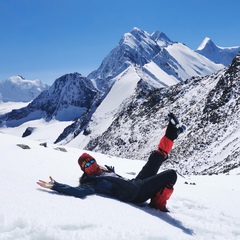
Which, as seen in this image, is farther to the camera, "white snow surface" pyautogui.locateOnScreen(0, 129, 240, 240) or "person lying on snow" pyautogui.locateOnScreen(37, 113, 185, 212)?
"person lying on snow" pyautogui.locateOnScreen(37, 113, 185, 212)

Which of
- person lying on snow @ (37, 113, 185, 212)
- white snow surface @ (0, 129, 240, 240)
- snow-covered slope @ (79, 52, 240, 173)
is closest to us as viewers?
white snow surface @ (0, 129, 240, 240)

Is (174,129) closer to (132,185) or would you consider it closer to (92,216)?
(132,185)

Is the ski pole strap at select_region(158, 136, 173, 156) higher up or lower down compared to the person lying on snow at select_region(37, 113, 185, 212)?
higher up

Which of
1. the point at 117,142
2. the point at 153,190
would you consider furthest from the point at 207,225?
the point at 117,142

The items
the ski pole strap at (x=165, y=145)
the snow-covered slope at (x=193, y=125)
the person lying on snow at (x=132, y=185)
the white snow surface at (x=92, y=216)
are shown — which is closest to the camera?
the white snow surface at (x=92, y=216)

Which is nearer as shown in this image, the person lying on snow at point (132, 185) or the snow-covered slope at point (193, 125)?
the person lying on snow at point (132, 185)

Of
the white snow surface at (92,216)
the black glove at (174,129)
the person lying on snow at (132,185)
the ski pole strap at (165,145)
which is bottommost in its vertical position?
the white snow surface at (92,216)

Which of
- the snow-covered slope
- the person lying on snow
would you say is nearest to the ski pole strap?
the person lying on snow

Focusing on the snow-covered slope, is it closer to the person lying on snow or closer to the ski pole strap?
the ski pole strap

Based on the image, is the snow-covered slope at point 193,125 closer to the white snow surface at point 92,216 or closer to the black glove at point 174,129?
the white snow surface at point 92,216

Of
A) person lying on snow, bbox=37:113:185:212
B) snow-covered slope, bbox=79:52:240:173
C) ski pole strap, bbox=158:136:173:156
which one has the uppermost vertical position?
snow-covered slope, bbox=79:52:240:173

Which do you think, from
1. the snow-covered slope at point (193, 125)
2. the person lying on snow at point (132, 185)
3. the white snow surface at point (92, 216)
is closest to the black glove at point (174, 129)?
the person lying on snow at point (132, 185)

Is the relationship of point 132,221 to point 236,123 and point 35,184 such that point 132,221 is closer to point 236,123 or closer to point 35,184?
point 35,184

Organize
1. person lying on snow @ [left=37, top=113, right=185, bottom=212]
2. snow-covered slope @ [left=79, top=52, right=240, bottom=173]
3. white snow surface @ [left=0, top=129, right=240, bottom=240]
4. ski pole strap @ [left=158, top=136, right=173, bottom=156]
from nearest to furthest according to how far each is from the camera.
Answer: white snow surface @ [left=0, top=129, right=240, bottom=240]
person lying on snow @ [left=37, top=113, right=185, bottom=212]
ski pole strap @ [left=158, top=136, right=173, bottom=156]
snow-covered slope @ [left=79, top=52, right=240, bottom=173]
